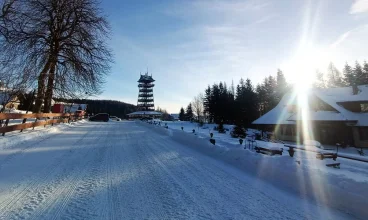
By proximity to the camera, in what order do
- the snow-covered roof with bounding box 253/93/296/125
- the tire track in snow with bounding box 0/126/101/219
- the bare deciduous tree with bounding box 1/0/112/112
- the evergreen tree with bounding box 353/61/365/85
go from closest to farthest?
the tire track in snow with bounding box 0/126/101/219 → the bare deciduous tree with bounding box 1/0/112/112 → the snow-covered roof with bounding box 253/93/296/125 → the evergreen tree with bounding box 353/61/365/85

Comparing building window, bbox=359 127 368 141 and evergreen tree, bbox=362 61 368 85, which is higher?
evergreen tree, bbox=362 61 368 85

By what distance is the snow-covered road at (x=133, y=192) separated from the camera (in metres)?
3.74

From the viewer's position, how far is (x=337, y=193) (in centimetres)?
488

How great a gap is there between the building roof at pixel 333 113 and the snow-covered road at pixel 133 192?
26.1 m

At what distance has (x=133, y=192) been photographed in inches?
183

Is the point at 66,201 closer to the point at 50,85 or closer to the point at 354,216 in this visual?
the point at 354,216

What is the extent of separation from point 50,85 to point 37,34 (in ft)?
11.9

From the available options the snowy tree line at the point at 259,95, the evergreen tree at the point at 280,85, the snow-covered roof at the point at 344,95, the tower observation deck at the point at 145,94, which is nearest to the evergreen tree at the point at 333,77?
the snowy tree line at the point at 259,95

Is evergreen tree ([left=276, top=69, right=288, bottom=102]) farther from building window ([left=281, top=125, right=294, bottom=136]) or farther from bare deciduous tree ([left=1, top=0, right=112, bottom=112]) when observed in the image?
bare deciduous tree ([left=1, top=0, right=112, bottom=112])

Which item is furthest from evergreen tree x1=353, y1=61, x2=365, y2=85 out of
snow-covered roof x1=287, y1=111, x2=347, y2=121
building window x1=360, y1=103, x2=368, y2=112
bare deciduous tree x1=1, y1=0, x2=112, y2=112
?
bare deciduous tree x1=1, y1=0, x2=112, y2=112

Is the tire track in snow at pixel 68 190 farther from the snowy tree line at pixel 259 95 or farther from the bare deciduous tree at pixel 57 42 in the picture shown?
the snowy tree line at pixel 259 95

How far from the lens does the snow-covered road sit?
12.3ft

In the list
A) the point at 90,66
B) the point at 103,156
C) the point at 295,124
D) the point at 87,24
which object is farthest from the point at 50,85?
the point at 295,124

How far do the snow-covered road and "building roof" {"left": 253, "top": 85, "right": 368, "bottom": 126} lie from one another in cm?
2606
